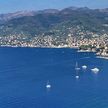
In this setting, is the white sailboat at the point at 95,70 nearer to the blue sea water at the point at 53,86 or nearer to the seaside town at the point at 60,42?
the blue sea water at the point at 53,86

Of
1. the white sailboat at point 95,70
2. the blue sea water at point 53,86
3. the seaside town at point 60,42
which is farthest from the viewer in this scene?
the seaside town at point 60,42

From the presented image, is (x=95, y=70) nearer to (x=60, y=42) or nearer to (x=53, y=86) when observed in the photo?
(x=53, y=86)

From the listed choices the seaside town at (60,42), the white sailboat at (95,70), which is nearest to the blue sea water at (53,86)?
the white sailboat at (95,70)

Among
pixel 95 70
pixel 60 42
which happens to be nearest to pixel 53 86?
pixel 95 70

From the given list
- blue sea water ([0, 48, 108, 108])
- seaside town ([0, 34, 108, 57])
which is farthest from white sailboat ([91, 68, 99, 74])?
seaside town ([0, 34, 108, 57])

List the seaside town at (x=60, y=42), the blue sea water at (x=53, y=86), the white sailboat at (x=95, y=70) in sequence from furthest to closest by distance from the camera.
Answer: the seaside town at (x=60, y=42)
the white sailboat at (x=95, y=70)
the blue sea water at (x=53, y=86)

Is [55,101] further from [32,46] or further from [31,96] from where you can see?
[32,46]

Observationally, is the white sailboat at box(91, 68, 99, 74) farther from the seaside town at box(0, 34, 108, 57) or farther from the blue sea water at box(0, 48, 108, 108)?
the seaside town at box(0, 34, 108, 57)

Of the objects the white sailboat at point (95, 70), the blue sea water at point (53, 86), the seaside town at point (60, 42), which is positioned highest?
the seaside town at point (60, 42)
